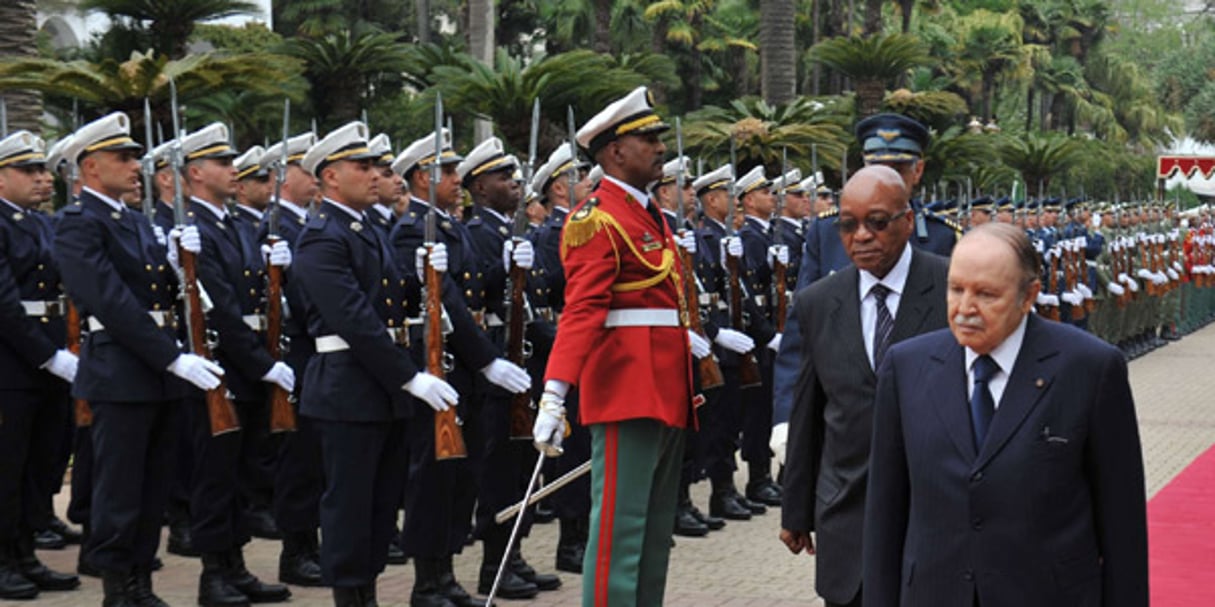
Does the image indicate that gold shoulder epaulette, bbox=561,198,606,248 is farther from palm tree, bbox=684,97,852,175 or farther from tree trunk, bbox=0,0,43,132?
palm tree, bbox=684,97,852,175

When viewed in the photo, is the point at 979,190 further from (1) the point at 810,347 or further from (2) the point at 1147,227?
(1) the point at 810,347

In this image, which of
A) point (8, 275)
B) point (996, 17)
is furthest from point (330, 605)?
point (996, 17)

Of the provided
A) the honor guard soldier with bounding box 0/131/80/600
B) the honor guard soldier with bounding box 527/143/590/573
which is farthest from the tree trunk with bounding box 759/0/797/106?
the honor guard soldier with bounding box 0/131/80/600

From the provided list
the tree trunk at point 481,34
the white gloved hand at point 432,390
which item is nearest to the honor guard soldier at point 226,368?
the white gloved hand at point 432,390

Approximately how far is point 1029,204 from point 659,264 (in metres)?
17.7

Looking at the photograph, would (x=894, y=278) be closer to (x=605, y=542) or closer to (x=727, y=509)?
(x=605, y=542)

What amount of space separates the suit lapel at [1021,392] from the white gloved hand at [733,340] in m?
6.16

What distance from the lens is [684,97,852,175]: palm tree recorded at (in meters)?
19.6

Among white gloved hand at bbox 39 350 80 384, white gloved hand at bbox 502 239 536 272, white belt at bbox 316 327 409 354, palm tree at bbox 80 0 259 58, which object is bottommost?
white gloved hand at bbox 39 350 80 384

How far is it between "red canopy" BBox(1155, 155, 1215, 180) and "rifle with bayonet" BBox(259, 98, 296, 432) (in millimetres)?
29614

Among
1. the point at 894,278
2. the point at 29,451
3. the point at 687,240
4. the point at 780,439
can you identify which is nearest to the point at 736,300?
the point at 687,240

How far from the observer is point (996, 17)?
2021 inches

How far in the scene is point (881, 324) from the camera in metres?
5.07

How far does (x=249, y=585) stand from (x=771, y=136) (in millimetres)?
12423
